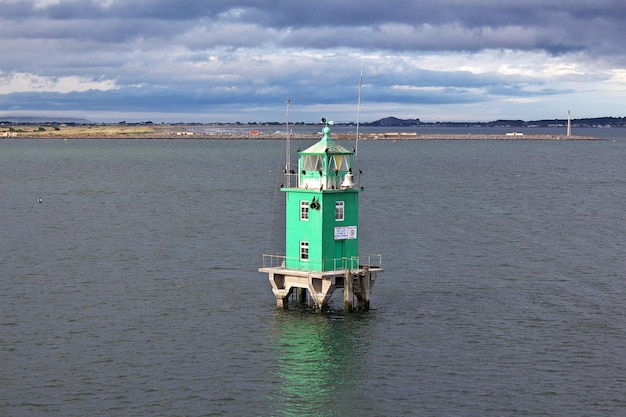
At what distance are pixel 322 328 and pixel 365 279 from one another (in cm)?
301

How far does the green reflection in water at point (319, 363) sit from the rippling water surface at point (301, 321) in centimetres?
8

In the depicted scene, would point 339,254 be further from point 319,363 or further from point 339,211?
point 319,363

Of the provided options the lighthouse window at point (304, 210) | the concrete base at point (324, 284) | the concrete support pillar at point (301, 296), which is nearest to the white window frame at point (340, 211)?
the lighthouse window at point (304, 210)

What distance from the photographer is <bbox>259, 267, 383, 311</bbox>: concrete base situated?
43.0 metres

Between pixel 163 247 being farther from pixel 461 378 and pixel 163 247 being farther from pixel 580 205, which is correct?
pixel 580 205

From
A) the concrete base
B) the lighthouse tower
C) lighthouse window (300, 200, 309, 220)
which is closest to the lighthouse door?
the lighthouse tower

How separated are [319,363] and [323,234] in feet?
21.2

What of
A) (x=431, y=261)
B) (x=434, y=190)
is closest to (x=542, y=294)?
(x=431, y=261)

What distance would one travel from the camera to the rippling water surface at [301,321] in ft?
114

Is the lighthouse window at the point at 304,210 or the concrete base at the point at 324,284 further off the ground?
the lighthouse window at the point at 304,210

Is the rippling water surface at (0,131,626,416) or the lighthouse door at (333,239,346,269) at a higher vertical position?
the lighthouse door at (333,239,346,269)

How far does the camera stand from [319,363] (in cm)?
3838

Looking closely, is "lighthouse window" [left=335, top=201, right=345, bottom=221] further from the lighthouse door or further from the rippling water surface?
the rippling water surface

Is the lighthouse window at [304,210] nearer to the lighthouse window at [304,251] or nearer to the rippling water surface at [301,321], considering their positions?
the lighthouse window at [304,251]
